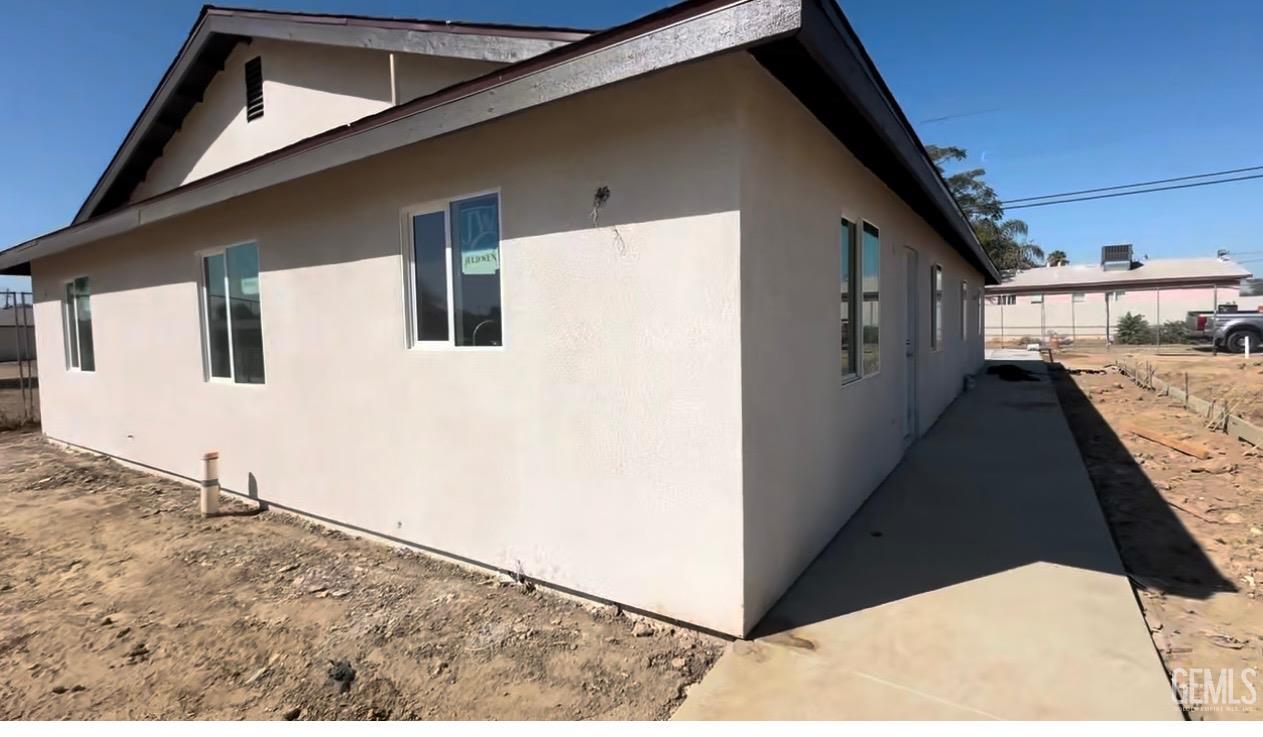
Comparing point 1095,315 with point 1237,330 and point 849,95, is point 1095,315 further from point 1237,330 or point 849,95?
point 849,95

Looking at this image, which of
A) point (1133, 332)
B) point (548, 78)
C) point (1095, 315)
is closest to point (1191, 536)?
point (548, 78)

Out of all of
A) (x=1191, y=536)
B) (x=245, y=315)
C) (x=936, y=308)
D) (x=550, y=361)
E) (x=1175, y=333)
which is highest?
(x=245, y=315)

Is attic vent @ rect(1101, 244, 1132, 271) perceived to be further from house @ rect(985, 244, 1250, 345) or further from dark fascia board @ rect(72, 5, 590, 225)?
dark fascia board @ rect(72, 5, 590, 225)

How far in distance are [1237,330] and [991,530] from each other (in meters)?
25.8

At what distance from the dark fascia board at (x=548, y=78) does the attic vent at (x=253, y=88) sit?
1.67 m

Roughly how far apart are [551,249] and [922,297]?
5.98m

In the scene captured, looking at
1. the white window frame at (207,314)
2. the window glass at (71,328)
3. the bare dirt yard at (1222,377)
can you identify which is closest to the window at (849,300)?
the white window frame at (207,314)

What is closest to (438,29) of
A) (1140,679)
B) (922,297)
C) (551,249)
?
(551,249)

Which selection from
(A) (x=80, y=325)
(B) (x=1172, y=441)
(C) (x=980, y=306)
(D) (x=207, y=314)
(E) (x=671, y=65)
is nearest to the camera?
(E) (x=671, y=65)

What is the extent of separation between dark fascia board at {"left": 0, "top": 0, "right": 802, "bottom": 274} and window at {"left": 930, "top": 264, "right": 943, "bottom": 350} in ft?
23.5

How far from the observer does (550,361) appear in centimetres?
371

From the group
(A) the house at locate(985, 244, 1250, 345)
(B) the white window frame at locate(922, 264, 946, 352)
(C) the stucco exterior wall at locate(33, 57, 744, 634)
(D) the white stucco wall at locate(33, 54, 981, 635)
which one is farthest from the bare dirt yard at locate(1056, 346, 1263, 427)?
(A) the house at locate(985, 244, 1250, 345)

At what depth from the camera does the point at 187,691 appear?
3002mm

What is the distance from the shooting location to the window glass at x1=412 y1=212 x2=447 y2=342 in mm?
4344
